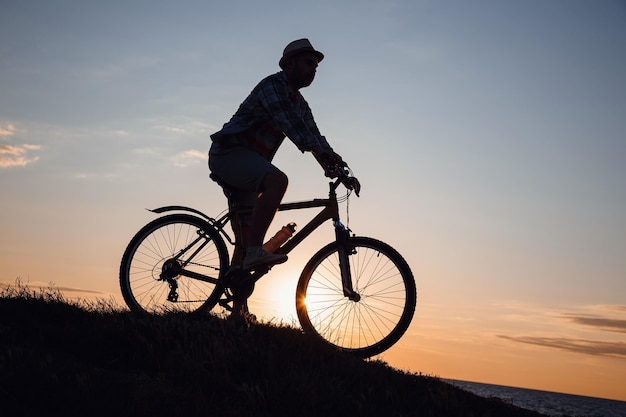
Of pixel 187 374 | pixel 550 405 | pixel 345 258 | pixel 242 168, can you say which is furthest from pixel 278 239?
pixel 550 405

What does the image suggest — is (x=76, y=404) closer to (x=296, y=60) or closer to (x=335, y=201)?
(x=335, y=201)

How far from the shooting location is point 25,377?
190 inches

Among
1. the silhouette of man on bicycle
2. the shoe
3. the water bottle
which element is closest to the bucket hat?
the silhouette of man on bicycle

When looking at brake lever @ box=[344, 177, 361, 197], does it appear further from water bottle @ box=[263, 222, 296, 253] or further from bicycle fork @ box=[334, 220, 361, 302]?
water bottle @ box=[263, 222, 296, 253]

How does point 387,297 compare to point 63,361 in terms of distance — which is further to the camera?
point 387,297

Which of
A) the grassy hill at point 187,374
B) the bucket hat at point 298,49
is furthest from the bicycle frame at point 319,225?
the bucket hat at point 298,49

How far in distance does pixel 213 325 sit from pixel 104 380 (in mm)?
2123

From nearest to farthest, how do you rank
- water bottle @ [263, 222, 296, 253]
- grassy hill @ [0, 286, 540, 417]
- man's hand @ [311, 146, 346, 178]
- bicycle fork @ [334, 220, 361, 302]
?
grassy hill @ [0, 286, 540, 417], man's hand @ [311, 146, 346, 178], bicycle fork @ [334, 220, 361, 302], water bottle @ [263, 222, 296, 253]

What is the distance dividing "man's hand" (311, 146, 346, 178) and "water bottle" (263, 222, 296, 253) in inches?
33.3

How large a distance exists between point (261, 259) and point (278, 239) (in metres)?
0.42

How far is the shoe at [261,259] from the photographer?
722 centimetres

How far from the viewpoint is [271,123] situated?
7.64m

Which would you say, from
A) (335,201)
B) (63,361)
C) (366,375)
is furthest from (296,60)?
(63,361)

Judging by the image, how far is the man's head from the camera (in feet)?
24.2
